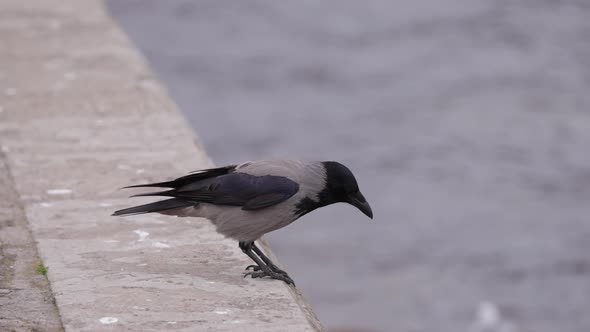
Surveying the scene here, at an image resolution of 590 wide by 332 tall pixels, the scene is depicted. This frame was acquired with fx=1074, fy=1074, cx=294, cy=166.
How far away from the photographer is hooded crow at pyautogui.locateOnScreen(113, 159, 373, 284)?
4.81 metres

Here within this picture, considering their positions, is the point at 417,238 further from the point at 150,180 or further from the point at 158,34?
the point at 158,34

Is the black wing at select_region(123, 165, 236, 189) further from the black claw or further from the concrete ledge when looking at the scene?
the black claw

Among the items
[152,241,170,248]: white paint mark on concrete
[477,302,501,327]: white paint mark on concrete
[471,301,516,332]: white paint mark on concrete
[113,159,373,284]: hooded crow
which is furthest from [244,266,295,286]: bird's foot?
[477,302,501,327]: white paint mark on concrete

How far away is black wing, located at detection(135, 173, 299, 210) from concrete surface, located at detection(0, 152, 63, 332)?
2.19 feet

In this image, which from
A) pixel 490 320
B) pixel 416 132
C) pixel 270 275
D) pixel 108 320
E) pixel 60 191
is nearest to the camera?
pixel 108 320

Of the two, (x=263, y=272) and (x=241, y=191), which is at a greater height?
(x=241, y=191)

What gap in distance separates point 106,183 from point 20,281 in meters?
1.42

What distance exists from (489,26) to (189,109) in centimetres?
438

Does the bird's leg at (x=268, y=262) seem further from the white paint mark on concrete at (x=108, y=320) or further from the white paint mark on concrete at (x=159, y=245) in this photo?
the white paint mark on concrete at (x=108, y=320)

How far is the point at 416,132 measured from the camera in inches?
442

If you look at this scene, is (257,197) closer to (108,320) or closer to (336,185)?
(336,185)

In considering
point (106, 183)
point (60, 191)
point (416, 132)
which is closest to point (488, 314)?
point (416, 132)

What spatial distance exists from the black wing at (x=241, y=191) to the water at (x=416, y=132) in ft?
11.0

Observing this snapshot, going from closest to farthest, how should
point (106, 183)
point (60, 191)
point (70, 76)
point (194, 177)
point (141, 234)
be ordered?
point (194, 177) → point (141, 234) → point (60, 191) → point (106, 183) → point (70, 76)
